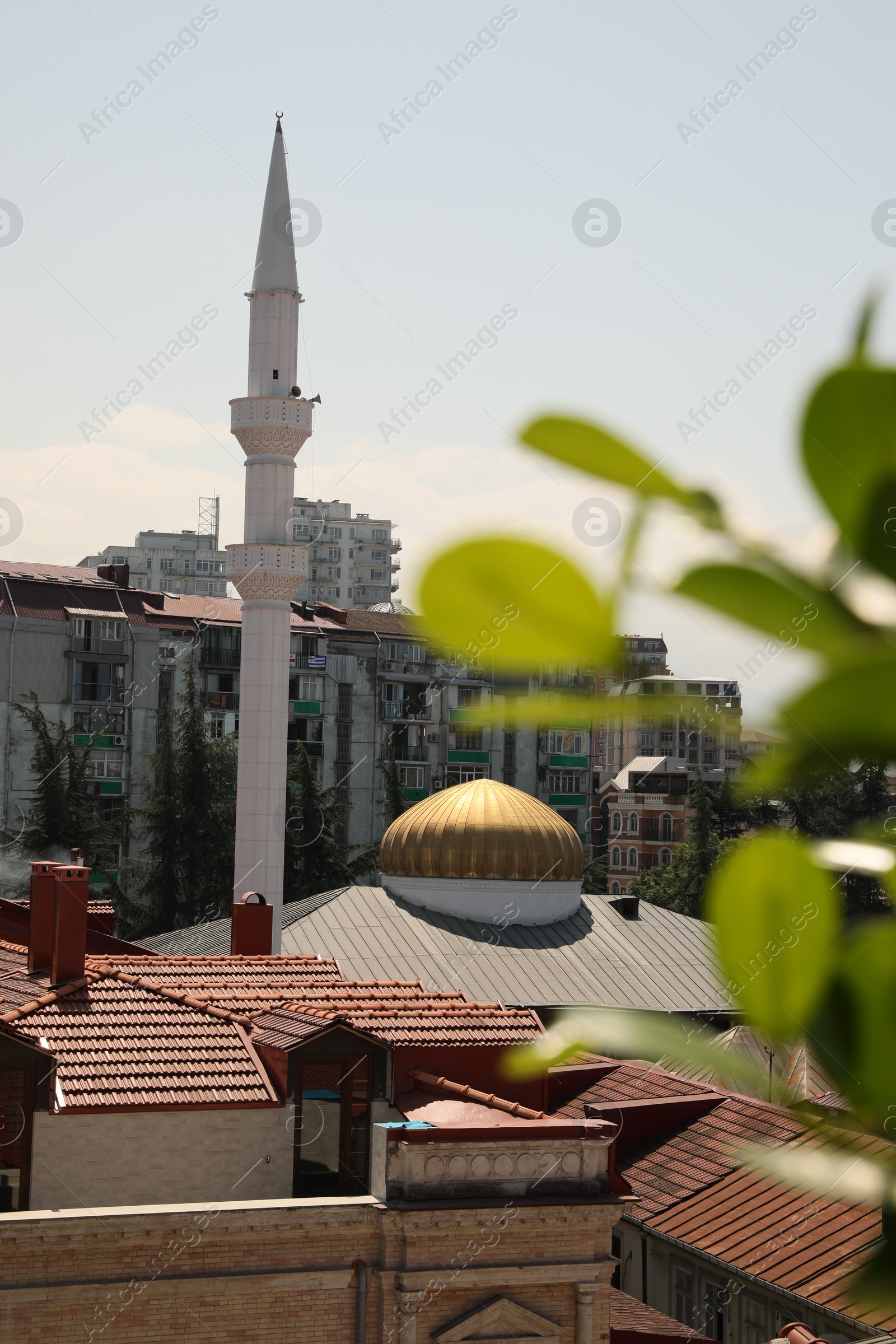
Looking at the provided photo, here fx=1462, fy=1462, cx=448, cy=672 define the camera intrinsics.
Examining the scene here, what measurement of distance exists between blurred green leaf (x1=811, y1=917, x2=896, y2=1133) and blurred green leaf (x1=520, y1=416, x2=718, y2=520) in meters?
0.15

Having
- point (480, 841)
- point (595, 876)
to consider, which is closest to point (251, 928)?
point (480, 841)

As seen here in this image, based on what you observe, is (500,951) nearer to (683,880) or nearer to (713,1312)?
(713,1312)

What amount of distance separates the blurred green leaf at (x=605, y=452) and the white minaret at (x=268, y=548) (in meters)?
29.2

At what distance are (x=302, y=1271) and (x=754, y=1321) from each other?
6.45 m

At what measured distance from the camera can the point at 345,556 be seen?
100000mm

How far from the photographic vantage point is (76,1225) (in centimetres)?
1054

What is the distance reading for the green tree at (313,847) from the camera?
4278cm

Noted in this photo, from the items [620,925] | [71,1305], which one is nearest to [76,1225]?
[71,1305]

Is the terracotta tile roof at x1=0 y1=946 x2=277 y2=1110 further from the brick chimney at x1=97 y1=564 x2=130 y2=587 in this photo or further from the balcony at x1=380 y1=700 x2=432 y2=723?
the balcony at x1=380 y1=700 x2=432 y2=723

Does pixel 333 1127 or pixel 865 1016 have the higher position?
pixel 865 1016

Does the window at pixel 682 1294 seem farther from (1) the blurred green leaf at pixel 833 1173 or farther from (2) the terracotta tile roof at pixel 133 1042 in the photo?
(1) the blurred green leaf at pixel 833 1173

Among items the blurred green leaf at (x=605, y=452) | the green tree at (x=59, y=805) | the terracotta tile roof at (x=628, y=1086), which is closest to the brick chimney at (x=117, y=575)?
the green tree at (x=59, y=805)

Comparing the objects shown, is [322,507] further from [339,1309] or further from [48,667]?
[339,1309]

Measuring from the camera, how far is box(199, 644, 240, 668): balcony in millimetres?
50188
